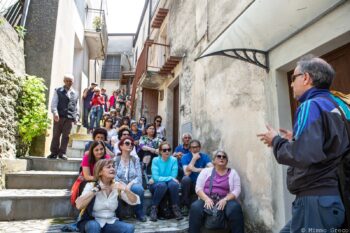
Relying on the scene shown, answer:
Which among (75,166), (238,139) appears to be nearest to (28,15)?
(75,166)

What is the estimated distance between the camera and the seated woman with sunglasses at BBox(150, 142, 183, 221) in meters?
4.47

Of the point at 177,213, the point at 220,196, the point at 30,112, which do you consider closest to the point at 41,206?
the point at 177,213

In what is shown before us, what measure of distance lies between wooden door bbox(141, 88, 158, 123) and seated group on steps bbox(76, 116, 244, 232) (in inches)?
222

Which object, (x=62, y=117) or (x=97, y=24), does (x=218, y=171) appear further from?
(x=97, y=24)

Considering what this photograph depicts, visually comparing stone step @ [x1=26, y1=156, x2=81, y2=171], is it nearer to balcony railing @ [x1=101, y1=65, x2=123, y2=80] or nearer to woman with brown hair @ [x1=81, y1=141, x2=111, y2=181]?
woman with brown hair @ [x1=81, y1=141, x2=111, y2=181]

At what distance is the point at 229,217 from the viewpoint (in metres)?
3.71

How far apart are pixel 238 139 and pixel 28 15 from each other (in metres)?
5.84

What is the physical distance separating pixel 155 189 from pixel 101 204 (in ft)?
4.80

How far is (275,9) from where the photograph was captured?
2996 mm

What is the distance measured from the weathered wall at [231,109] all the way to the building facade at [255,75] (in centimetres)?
1

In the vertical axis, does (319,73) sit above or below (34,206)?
above

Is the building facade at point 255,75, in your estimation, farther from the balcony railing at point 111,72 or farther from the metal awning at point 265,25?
the balcony railing at point 111,72

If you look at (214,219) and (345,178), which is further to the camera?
(214,219)

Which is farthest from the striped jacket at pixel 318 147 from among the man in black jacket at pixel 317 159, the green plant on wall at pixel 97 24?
the green plant on wall at pixel 97 24
